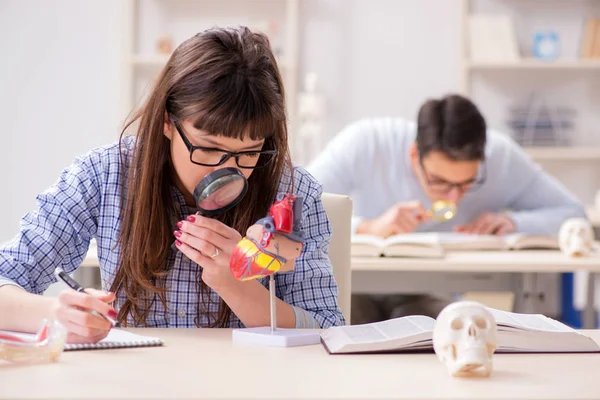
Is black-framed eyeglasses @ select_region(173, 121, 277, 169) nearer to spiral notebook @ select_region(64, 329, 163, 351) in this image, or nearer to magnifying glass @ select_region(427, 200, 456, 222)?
spiral notebook @ select_region(64, 329, 163, 351)

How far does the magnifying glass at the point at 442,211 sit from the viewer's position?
2.83 metres

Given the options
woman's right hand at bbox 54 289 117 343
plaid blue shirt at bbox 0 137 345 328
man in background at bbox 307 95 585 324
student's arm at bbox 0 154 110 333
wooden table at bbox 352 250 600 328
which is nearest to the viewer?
woman's right hand at bbox 54 289 117 343

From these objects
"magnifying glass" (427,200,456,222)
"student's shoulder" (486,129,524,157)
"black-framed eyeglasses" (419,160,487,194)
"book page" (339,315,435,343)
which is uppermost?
"student's shoulder" (486,129,524,157)

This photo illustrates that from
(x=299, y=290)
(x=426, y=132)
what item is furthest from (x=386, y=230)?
(x=299, y=290)

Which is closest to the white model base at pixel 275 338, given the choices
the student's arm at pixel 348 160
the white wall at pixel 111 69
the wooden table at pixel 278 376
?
the wooden table at pixel 278 376

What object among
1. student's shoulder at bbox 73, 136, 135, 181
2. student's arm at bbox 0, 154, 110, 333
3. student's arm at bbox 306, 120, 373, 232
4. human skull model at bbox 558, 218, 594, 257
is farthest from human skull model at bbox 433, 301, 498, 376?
student's arm at bbox 306, 120, 373, 232

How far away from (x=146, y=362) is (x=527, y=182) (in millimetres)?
2382

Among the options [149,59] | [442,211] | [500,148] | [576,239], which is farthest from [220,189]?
[149,59]

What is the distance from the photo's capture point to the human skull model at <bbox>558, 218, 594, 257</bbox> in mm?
2508

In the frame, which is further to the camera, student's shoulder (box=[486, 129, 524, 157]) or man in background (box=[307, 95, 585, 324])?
student's shoulder (box=[486, 129, 524, 157])

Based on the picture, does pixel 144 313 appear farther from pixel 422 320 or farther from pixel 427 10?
pixel 427 10

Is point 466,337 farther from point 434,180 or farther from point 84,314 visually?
point 434,180

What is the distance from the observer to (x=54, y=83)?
4809mm

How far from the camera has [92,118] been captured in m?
4.77
